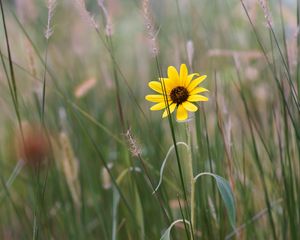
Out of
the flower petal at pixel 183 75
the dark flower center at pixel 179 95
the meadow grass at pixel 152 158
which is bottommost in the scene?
the meadow grass at pixel 152 158

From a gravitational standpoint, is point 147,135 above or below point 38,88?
below

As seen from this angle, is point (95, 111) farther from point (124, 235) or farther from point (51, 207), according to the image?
point (124, 235)

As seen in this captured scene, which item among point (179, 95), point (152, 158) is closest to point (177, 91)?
point (179, 95)

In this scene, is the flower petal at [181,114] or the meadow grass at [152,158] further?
the meadow grass at [152,158]

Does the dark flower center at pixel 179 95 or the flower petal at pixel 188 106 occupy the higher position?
the dark flower center at pixel 179 95

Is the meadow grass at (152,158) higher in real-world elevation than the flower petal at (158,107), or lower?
lower

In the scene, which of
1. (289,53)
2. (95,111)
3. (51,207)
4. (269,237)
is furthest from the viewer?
(95,111)

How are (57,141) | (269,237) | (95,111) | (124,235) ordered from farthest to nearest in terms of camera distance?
(95,111) → (57,141) → (124,235) → (269,237)

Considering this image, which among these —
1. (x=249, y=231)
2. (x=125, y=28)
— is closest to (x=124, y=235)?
(x=249, y=231)
